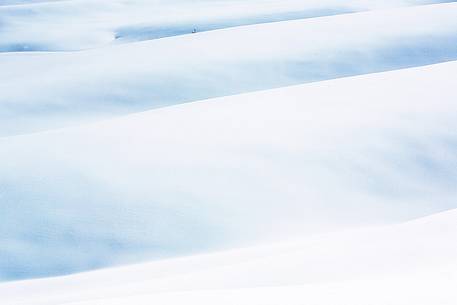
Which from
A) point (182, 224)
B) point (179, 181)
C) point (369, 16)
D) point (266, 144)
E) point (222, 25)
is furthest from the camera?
point (222, 25)

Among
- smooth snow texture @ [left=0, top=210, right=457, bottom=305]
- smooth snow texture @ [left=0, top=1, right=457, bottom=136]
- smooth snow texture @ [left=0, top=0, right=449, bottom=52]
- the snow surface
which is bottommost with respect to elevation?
smooth snow texture @ [left=0, top=210, right=457, bottom=305]

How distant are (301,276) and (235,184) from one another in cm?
87

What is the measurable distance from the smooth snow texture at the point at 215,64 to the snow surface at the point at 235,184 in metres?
0.02

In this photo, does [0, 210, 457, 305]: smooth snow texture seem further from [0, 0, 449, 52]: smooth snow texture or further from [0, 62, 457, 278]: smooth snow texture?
[0, 0, 449, 52]: smooth snow texture

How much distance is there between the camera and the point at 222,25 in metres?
6.23

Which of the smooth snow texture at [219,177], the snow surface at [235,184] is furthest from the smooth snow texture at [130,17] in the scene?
the smooth snow texture at [219,177]

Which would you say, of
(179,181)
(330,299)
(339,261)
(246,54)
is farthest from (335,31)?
(330,299)

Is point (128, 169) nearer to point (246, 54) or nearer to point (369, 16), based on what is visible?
point (246, 54)

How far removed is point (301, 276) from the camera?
1.52 meters

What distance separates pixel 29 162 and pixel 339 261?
4.51 ft

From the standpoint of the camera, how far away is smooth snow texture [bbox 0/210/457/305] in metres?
1.14

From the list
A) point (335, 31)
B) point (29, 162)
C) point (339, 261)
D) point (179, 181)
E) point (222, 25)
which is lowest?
point (339, 261)

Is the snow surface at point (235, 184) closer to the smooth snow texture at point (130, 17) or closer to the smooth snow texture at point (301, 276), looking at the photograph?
the smooth snow texture at point (301, 276)

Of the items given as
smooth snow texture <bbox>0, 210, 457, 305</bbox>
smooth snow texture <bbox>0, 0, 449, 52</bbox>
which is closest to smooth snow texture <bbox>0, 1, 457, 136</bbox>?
smooth snow texture <bbox>0, 0, 449, 52</bbox>
